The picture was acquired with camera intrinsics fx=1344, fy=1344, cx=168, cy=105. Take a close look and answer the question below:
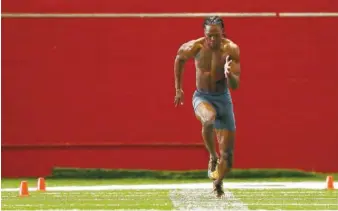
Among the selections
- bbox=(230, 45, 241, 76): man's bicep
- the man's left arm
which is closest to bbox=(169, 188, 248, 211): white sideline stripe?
the man's left arm

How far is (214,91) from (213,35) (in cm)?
84

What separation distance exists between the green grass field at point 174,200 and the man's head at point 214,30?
6.20 ft

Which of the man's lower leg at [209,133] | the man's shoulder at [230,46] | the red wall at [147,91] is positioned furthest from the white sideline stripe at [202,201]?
the red wall at [147,91]

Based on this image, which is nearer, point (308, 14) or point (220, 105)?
point (220, 105)

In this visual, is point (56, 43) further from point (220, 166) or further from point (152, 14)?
point (220, 166)

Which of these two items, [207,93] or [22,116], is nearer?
[207,93]

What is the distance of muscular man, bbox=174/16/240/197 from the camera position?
51.8ft

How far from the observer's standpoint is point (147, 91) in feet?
81.0

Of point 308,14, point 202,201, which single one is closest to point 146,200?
→ point 202,201

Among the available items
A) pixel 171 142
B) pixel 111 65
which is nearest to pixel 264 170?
pixel 171 142

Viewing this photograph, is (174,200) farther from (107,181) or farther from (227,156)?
(107,181)

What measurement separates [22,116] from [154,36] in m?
2.84

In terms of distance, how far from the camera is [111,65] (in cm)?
2462

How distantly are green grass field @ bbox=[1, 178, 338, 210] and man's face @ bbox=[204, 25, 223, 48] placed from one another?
188cm
